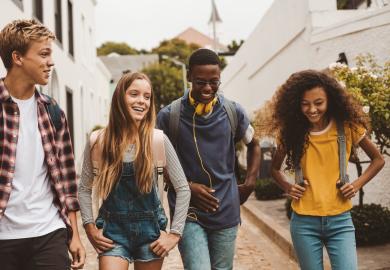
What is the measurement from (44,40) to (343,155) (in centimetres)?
187

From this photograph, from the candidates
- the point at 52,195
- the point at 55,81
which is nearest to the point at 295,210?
the point at 52,195

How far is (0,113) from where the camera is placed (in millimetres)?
2455

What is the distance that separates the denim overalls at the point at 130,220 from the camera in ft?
9.00

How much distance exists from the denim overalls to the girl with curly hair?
0.96 m

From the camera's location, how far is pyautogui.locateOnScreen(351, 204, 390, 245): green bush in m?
6.14

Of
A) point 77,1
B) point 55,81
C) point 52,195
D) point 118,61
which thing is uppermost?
point 118,61

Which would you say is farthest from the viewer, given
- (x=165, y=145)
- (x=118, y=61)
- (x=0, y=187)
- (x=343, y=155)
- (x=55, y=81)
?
(x=118, y=61)

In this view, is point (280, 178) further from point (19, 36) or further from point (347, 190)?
point (19, 36)

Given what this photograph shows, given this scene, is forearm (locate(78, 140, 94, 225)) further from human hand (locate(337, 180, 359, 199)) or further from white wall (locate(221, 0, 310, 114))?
white wall (locate(221, 0, 310, 114))

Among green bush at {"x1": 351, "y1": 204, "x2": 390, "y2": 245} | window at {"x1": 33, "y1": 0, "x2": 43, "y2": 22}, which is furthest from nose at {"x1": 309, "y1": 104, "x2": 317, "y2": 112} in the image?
window at {"x1": 33, "y1": 0, "x2": 43, "y2": 22}

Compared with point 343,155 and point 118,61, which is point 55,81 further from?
point 118,61

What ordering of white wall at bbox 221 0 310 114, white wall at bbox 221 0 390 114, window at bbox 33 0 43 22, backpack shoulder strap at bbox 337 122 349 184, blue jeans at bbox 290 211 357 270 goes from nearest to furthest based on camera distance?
1. blue jeans at bbox 290 211 357 270
2. backpack shoulder strap at bbox 337 122 349 184
3. white wall at bbox 221 0 390 114
4. white wall at bbox 221 0 310 114
5. window at bbox 33 0 43 22

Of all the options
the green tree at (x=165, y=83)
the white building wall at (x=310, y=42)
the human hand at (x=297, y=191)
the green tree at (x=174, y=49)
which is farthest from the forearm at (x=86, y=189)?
the green tree at (x=174, y=49)

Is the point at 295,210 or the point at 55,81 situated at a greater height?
the point at 55,81
